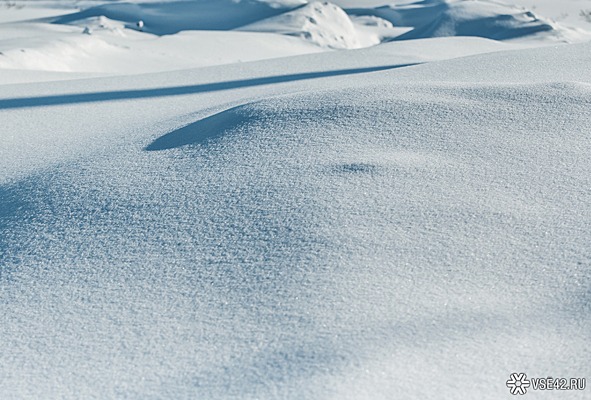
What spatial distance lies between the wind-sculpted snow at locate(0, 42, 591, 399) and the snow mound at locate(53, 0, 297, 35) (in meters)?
8.61

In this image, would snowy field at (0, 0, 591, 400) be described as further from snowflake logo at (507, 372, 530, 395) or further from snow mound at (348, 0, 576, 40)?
snow mound at (348, 0, 576, 40)

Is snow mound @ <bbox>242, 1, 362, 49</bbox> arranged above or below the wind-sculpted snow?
below

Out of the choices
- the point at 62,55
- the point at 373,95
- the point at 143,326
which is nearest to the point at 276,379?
the point at 143,326

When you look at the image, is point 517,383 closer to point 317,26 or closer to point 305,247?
point 305,247

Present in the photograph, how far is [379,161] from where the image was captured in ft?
7.23

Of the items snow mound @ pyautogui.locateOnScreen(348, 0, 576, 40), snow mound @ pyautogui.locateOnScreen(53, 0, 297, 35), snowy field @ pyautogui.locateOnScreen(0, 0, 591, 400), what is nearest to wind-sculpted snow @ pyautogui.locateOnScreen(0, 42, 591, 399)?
snowy field @ pyautogui.locateOnScreen(0, 0, 591, 400)

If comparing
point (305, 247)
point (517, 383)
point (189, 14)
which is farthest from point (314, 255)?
point (189, 14)

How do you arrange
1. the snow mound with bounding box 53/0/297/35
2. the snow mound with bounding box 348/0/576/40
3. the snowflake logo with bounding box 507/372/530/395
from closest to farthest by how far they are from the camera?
the snowflake logo with bounding box 507/372/530/395 → the snow mound with bounding box 348/0/576/40 → the snow mound with bounding box 53/0/297/35

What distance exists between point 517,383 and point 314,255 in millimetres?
571

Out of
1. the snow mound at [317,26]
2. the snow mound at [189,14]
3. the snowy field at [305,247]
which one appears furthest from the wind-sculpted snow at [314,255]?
the snow mound at [189,14]

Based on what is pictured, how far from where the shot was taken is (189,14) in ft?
37.9

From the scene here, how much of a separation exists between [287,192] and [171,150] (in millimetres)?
648

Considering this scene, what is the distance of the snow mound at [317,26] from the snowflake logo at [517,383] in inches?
347

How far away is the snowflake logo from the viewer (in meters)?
1.34
